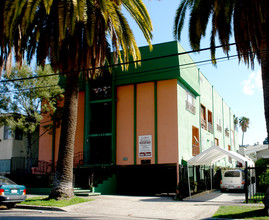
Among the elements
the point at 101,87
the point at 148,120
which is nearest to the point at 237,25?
the point at 148,120

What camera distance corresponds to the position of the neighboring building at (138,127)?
23.3 meters

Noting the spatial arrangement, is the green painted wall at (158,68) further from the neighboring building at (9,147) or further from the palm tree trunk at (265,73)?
the palm tree trunk at (265,73)

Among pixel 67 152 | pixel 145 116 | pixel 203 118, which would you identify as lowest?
pixel 67 152

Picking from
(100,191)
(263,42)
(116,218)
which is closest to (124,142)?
(100,191)

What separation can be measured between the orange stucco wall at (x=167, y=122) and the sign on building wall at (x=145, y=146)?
75 centimetres

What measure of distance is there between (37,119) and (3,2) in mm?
9509

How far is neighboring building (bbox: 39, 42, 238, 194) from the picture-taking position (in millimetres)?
23281

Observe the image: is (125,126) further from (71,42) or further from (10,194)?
(10,194)

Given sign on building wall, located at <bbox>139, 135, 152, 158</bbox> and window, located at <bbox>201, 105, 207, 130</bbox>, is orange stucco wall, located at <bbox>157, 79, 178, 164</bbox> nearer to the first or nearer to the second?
sign on building wall, located at <bbox>139, 135, 152, 158</bbox>

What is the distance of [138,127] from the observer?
24.2 meters

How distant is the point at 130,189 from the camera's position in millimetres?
24547

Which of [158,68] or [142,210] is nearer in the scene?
[142,210]

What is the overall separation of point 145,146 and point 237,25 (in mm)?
12426

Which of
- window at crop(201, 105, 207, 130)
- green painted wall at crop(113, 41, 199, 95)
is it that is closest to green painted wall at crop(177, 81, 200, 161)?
green painted wall at crop(113, 41, 199, 95)
